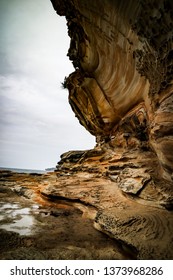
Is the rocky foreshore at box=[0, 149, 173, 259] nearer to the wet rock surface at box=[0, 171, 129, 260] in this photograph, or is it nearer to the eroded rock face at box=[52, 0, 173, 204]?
the wet rock surface at box=[0, 171, 129, 260]

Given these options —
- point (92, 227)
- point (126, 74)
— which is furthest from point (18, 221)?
point (126, 74)

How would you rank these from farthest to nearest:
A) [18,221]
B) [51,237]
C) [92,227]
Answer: [18,221] → [92,227] → [51,237]

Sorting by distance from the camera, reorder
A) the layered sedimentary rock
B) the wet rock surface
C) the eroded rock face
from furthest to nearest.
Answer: the eroded rock face < the layered sedimentary rock < the wet rock surface

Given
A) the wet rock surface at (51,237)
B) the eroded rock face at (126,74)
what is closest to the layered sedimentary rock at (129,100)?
the eroded rock face at (126,74)

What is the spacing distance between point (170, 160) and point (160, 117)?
1003 millimetres

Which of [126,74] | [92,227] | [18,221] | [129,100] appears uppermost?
[126,74]

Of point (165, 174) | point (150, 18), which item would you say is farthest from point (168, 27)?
point (165, 174)

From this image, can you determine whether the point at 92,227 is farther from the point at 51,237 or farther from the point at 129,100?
the point at 129,100

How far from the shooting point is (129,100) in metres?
7.55

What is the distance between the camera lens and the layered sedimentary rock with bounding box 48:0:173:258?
166 inches

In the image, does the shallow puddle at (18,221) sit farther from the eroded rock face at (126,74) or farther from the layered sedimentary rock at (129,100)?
the eroded rock face at (126,74)

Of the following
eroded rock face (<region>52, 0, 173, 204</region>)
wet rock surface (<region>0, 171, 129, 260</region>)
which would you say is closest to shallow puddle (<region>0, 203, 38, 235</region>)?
wet rock surface (<region>0, 171, 129, 260</region>)

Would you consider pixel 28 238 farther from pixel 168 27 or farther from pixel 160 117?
pixel 168 27

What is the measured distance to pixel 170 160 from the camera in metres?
4.52
